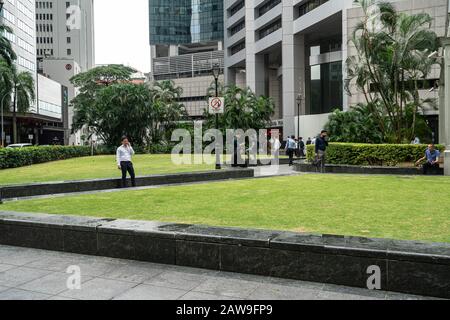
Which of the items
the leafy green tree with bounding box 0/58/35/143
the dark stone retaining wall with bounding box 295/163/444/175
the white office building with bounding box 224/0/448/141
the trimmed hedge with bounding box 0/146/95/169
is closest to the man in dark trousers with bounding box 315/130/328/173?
the dark stone retaining wall with bounding box 295/163/444/175

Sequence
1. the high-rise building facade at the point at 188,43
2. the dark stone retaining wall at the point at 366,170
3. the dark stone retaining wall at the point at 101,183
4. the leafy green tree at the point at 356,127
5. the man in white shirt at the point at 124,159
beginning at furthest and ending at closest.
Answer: the high-rise building facade at the point at 188,43
the leafy green tree at the point at 356,127
the dark stone retaining wall at the point at 366,170
the man in white shirt at the point at 124,159
the dark stone retaining wall at the point at 101,183

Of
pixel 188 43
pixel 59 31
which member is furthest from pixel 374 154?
pixel 59 31

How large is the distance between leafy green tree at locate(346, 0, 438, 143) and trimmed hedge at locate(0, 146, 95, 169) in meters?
20.2

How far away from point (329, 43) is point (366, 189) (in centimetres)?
4281

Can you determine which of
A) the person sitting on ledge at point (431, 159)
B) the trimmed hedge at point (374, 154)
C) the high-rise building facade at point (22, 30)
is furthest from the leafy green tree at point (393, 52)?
the high-rise building facade at point (22, 30)

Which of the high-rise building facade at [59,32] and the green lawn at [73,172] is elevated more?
the high-rise building facade at [59,32]

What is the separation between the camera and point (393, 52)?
22.7 metres

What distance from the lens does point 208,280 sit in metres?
5.11

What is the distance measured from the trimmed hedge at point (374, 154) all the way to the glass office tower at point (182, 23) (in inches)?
3413

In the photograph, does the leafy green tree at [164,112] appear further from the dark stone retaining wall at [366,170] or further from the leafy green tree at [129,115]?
the dark stone retaining wall at [366,170]

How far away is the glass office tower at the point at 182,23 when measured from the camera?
103938 mm

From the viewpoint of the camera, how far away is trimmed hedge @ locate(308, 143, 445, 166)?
1961cm

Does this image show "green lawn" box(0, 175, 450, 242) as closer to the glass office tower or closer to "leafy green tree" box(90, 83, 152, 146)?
"leafy green tree" box(90, 83, 152, 146)

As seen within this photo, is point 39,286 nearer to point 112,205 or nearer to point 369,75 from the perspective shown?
point 112,205
